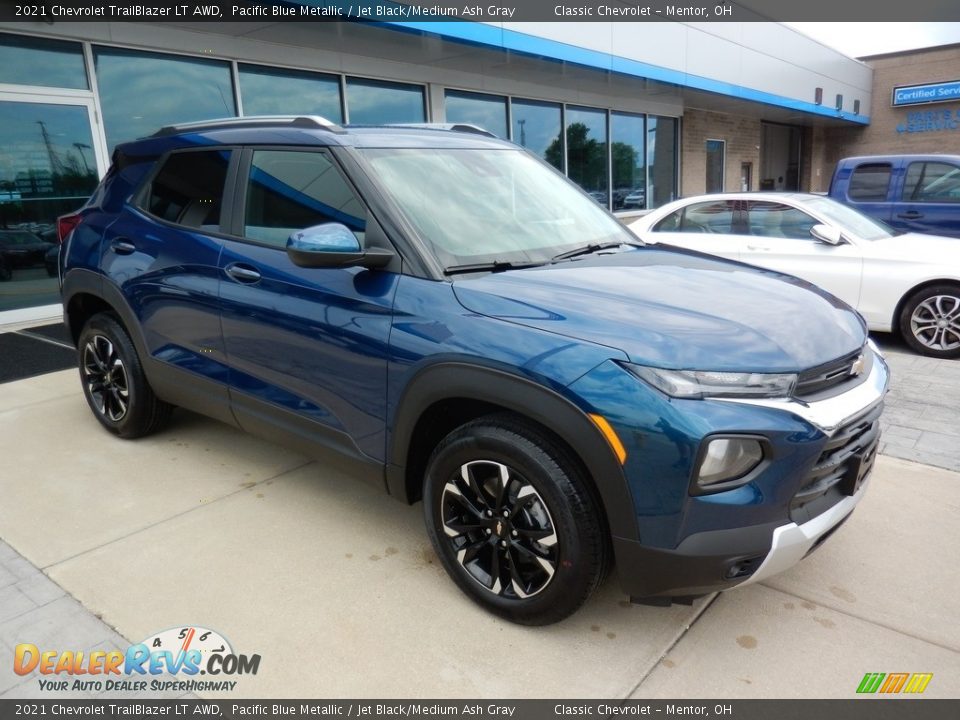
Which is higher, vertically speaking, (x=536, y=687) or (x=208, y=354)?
(x=208, y=354)

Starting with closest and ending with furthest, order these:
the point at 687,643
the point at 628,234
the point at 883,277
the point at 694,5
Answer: the point at 687,643
the point at 628,234
the point at 883,277
the point at 694,5

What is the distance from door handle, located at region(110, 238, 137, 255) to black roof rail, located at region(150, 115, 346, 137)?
65 cm

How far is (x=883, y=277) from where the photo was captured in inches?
259

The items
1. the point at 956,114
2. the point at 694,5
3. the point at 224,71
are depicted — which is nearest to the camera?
the point at 224,71

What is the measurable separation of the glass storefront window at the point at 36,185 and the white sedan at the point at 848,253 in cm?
641

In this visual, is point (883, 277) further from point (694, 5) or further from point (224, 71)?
point (694, 5)

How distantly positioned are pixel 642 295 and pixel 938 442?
295 cm

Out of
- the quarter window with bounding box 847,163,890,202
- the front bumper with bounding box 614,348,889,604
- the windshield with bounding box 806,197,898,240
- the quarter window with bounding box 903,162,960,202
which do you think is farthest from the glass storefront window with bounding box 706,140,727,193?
the front bumper with bounding box 614,348,889,604

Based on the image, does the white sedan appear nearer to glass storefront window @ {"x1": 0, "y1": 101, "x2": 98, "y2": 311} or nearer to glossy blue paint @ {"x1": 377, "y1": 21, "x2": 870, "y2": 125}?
glossy blue paint @ {"x1": 377, "y1": 21, "x2": 870, "y2": 125}

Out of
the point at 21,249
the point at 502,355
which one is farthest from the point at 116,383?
the point at 21,249

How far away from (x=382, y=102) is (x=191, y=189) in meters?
7.95

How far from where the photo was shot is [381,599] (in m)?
2.85

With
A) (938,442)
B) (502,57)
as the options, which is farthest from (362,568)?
(502,57)
